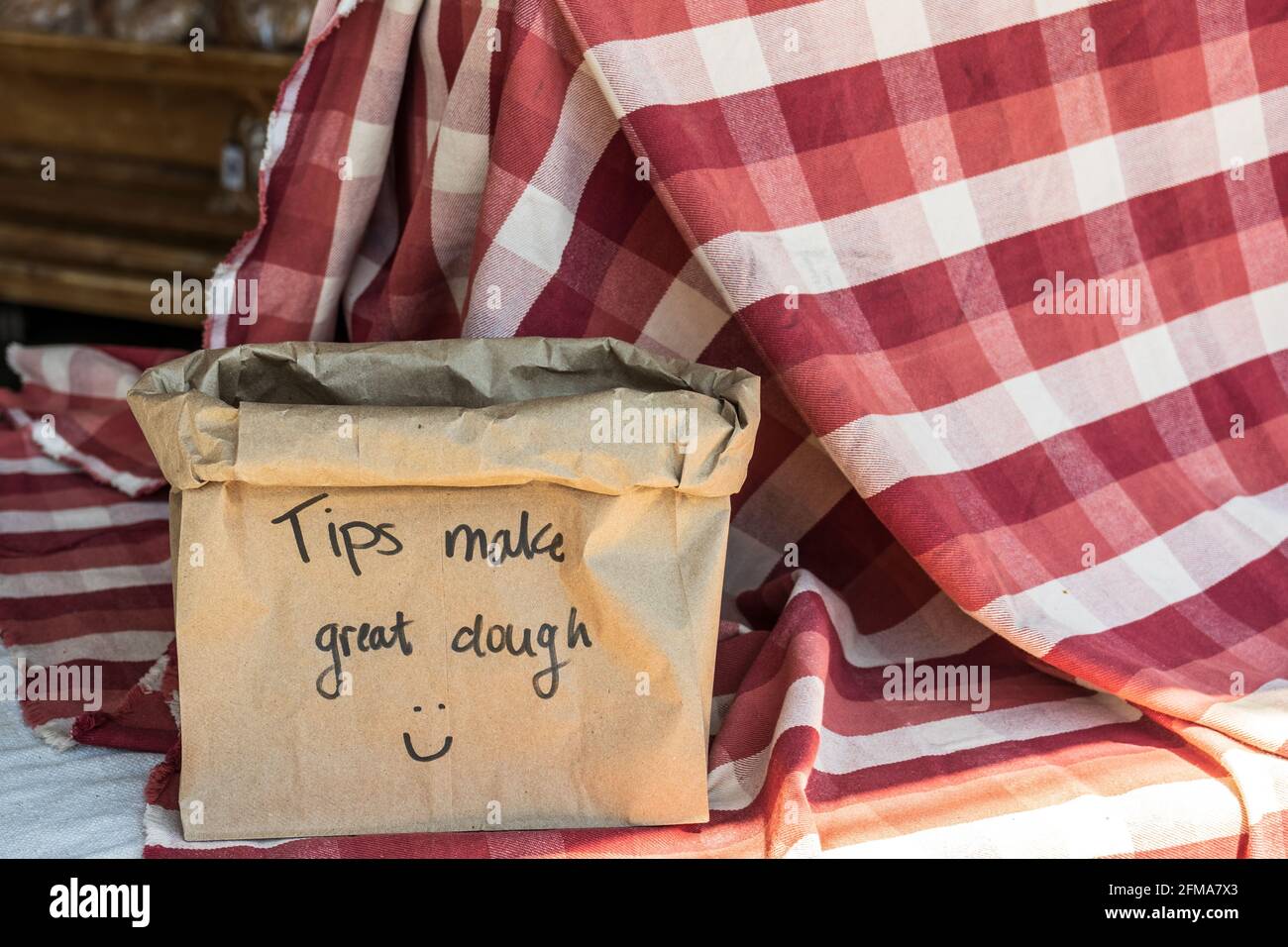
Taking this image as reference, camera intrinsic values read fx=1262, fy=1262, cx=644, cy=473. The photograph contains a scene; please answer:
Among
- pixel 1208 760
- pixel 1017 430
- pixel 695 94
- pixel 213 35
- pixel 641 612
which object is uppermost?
pixel 213 35

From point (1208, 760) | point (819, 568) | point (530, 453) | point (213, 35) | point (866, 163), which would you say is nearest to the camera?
point (530, 453)

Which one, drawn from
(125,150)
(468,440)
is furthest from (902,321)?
(125,150)

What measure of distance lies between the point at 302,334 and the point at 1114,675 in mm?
736

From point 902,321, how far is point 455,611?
45cm

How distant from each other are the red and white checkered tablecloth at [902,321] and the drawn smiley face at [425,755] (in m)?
0.13

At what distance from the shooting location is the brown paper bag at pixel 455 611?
76 cm

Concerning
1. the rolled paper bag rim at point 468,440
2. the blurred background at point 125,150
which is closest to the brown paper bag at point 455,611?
the rolled paper bag rim at point 468,440

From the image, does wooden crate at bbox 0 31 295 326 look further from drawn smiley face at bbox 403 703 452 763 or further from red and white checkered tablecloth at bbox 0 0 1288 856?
drawn smiley face at bbox 403 703 452 763

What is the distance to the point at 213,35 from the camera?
72.0 inches

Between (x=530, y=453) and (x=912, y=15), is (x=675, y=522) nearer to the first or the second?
(x=530, y=453)

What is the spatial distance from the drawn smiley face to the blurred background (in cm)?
123

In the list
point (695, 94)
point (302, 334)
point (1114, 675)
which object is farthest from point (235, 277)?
point (1114, 675)

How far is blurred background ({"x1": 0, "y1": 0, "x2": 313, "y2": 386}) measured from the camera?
1.82 meters

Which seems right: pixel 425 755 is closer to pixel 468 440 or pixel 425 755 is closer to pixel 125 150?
pixel 468 440
